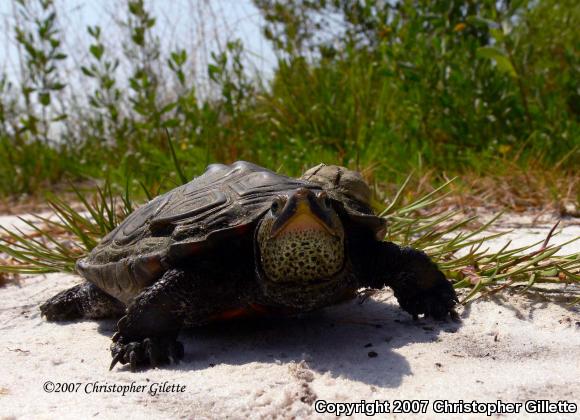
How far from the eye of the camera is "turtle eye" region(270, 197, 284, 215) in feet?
4.58

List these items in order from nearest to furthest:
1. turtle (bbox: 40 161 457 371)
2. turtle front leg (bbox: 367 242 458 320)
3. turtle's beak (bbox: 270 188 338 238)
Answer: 1. turtle's beak (bbox: 270 188 338 238)
2. turtle (bbox: 40 161 457 371)
3. turtle front leg (bbox: 367 242 458 320)

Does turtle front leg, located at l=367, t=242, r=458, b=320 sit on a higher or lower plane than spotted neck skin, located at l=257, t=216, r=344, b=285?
lower

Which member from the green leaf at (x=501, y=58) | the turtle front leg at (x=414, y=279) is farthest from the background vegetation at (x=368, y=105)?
the turtle front leg at (x=414, y=279)

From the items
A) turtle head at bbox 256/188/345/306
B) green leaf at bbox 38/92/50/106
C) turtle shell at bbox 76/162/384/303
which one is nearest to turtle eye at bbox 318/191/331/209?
turtle head at bbox 256/188/345/306

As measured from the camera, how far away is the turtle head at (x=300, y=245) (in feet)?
4.48

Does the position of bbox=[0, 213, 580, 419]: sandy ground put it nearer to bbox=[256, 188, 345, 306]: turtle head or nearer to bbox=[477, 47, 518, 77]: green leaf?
bbox=[256, 188, 345, 306]: turtle head

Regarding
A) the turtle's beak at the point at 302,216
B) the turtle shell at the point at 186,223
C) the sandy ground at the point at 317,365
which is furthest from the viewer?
the turtle shell at the point at 186,223

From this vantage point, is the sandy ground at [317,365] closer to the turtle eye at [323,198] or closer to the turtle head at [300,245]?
the turtle head at [300,245]

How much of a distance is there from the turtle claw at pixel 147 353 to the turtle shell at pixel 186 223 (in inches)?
8.3

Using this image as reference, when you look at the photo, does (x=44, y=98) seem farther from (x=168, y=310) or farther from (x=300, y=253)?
(x=300, y=253)

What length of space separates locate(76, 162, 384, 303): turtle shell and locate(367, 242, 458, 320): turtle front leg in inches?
3.9

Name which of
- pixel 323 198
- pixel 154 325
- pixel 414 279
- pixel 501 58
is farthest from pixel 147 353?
pixel 501 58

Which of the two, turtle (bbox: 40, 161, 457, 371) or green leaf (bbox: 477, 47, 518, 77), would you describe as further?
green leaf (bbox: 477, 47, 518, 77)

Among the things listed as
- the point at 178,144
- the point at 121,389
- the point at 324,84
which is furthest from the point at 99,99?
the point at 121,389
